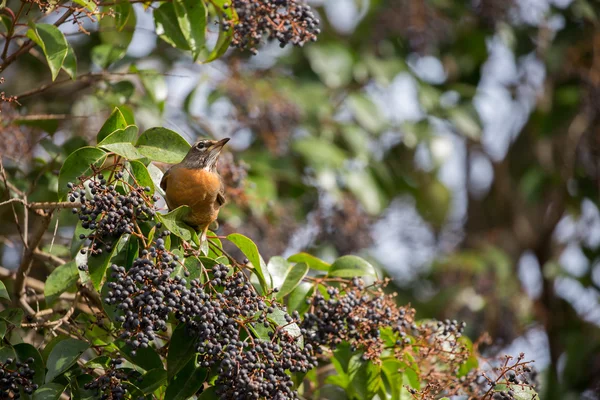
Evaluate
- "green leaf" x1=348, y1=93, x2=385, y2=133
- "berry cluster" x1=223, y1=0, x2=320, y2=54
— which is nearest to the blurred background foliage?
"green leaf" x1=348, y1=93, x2=385, y2=133

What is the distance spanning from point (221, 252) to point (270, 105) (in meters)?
2.87

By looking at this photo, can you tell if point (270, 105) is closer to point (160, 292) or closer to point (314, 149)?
point (314, 149)

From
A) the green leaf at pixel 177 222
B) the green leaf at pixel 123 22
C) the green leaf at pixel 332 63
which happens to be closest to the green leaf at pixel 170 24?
the green leaf at pixel 123 22

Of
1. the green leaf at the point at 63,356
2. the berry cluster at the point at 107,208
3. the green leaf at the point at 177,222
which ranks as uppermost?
the berry cluster at the point at 107,208

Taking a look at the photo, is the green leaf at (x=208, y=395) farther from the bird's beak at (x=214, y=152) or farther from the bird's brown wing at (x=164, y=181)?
the bird's beak at (x=214, y=152)

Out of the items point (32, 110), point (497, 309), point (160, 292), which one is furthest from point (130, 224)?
point (497, 309)

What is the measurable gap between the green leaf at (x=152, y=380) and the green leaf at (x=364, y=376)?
821 mm

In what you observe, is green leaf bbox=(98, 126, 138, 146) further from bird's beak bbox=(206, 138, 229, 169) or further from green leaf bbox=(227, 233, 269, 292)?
bird's beak bbox=(206, 138, 229, 169)

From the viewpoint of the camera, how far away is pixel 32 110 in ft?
14.2

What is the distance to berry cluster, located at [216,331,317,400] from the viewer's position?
228 centimetres

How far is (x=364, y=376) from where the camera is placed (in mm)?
2924

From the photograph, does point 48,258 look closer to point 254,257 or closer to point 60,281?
point 60,281

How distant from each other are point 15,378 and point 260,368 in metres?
0.79

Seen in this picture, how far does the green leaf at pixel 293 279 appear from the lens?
2.80 metres
